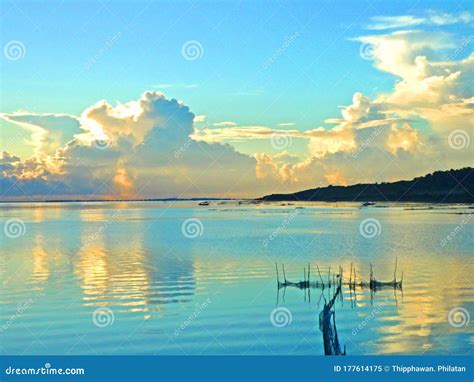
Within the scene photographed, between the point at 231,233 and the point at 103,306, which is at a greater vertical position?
the point at 231,233

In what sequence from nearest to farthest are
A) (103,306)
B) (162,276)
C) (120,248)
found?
(103,306) < (162,276) < (120,248)

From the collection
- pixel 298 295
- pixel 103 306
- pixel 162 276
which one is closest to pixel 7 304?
pixel 103 306

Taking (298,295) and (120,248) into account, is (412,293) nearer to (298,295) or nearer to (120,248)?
(298,295)

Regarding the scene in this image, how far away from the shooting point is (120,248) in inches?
1999

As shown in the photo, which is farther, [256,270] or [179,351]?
[256,270]

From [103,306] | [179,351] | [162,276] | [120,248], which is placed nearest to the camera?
[179,351]

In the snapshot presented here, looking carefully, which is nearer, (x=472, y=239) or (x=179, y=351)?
(x=179, y=351)
